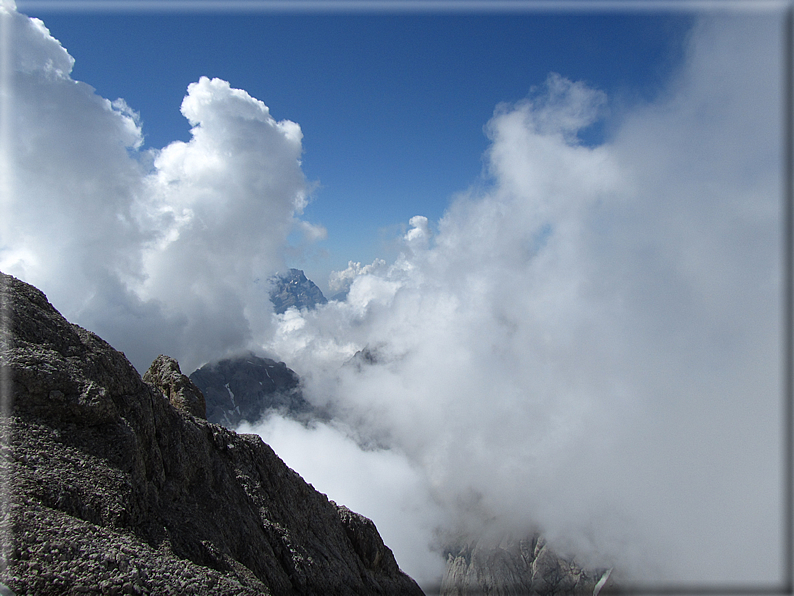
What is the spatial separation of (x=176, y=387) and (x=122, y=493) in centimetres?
1694

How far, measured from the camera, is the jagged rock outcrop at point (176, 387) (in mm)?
32562

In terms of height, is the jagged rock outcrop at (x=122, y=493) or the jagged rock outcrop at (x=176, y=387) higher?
the jagged rock outcrop at (x=176, y=387)

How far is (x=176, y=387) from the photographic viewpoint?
33562 millimetres

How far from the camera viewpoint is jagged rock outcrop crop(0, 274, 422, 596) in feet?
47.6

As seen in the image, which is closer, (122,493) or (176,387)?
(122,493)

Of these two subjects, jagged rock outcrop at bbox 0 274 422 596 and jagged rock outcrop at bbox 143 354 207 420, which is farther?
jagged rock outcrop at bbox 143 354 207 420

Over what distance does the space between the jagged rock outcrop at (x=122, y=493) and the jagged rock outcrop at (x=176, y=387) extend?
249 inches

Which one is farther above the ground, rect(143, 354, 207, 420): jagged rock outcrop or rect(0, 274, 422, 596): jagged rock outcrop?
rect(143, 354, 207, 420): jagged rock outcrop

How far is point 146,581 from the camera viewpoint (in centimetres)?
1516

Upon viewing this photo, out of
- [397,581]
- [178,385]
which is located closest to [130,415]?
[178,385]

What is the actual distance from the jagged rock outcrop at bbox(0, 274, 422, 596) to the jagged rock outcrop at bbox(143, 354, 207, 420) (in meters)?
6.33

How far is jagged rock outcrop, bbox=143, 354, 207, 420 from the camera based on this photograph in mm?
32562

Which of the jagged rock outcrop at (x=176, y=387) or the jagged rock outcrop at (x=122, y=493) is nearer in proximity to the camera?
the jagged rock outcrop at (x=122, y=493)

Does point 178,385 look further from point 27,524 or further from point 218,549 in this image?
point 27,524
